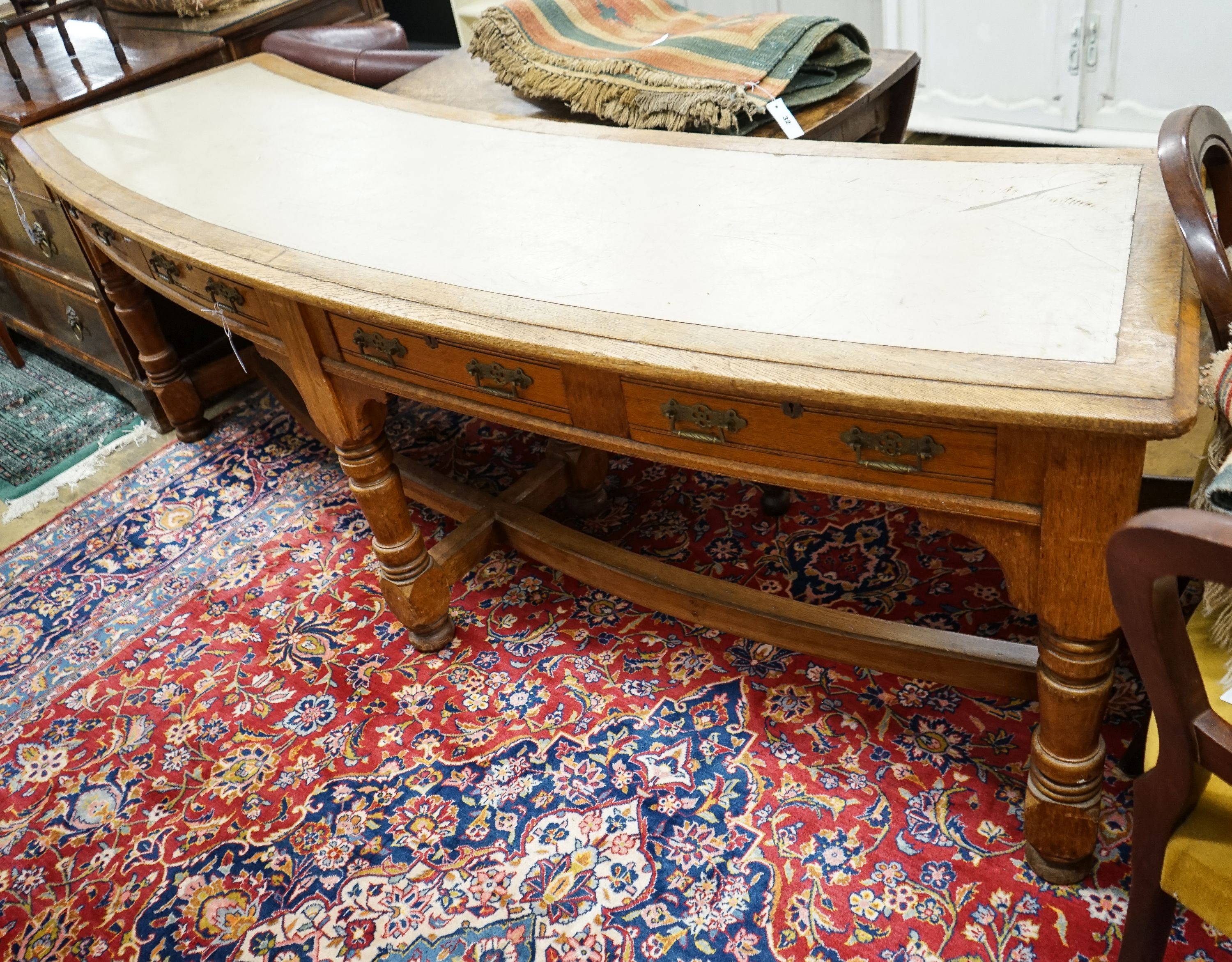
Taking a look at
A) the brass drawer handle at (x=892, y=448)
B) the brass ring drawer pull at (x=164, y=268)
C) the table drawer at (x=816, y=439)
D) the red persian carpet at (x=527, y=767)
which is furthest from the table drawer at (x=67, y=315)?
the brass drawer handle at (x=892, y=448)

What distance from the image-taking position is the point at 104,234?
7.39 feet

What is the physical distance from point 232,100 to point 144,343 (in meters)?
0.80

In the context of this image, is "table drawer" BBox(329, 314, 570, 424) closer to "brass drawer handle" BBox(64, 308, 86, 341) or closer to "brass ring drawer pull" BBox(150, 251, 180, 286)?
"brass ring drawer pull" BBox(150, 251, 180, 286)

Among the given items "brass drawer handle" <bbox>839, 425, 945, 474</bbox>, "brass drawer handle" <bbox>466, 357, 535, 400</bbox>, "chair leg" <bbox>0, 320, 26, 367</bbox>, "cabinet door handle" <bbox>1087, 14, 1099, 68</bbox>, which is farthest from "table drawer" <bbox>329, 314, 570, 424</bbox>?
"cabinet door handle" <bbox>1087, 14, 1099, 68</bbox>

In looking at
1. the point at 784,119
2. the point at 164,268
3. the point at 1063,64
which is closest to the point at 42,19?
the point at 164,268

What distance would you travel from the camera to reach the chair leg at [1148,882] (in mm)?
1066

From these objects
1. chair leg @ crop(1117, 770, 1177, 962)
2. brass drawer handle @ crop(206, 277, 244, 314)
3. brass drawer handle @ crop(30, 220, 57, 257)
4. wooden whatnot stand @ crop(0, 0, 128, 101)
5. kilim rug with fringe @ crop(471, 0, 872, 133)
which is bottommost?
chair leg @ crop(1117, 770, 1177, 962)

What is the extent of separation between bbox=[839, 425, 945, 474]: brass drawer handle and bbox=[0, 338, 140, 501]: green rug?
2.60 meters

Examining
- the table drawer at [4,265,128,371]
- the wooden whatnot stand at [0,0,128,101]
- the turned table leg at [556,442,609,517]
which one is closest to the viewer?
the turned table leg at [556,442,609,517]

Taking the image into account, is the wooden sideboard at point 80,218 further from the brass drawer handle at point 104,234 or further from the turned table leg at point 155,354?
the brass drawer handle at point 104,234

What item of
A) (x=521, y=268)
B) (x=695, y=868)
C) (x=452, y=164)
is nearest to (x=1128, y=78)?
(x=452, y=164)

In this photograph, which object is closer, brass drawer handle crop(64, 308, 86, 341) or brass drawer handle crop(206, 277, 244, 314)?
brass drawer handle crop(206, 277, 244, 314)

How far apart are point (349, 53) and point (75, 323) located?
3.80 feet

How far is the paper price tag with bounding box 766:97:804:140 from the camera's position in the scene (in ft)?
6.91
